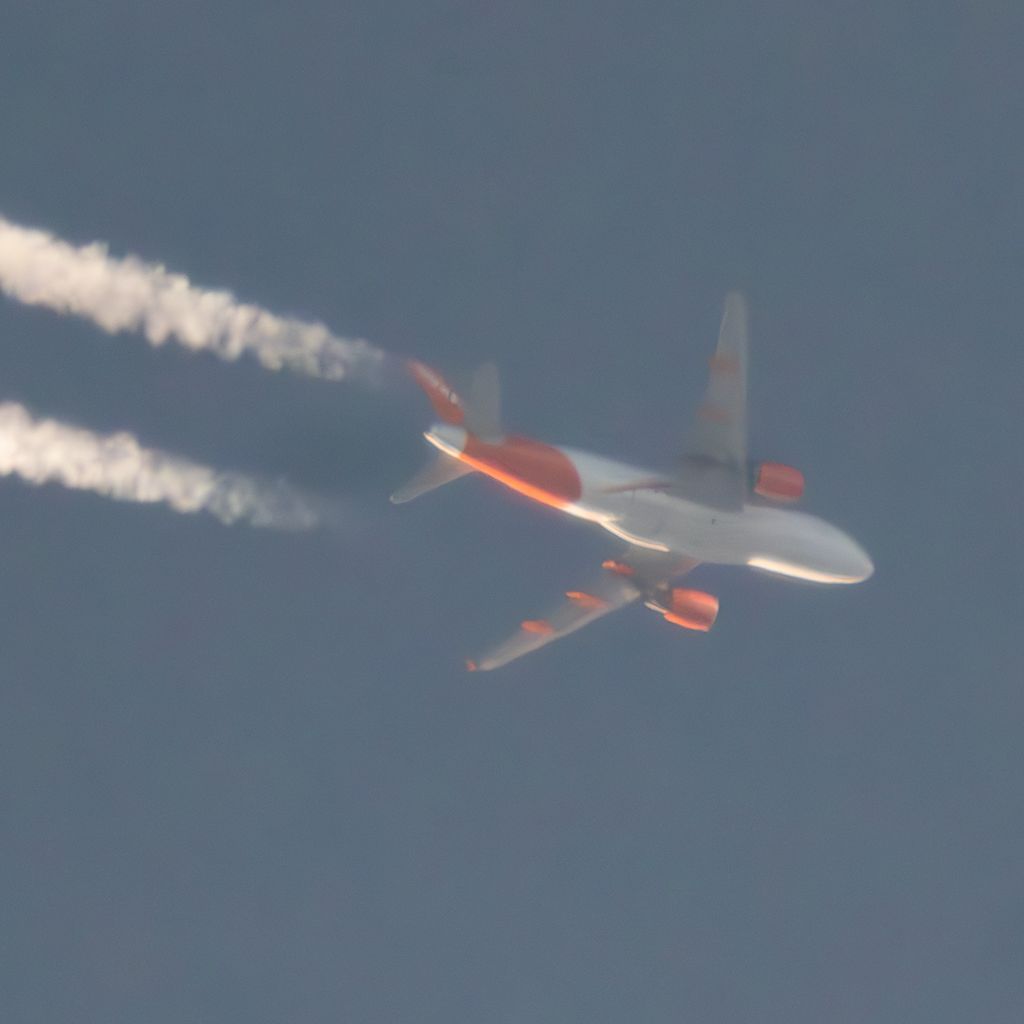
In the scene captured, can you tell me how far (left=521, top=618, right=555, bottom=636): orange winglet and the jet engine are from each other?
307 cm

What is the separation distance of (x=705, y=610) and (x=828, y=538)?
3.73 meters

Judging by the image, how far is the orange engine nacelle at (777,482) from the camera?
166 feet

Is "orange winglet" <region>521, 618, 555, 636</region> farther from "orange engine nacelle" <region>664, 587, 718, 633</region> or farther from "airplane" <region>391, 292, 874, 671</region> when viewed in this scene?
"orange engine nacelle" <region>664, 587, 718, 633</region>

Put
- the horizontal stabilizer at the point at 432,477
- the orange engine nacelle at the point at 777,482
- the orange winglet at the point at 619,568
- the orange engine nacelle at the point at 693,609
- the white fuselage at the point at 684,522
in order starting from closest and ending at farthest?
the horizontal stabilizer at the point at 432,477
the white fuselage at the point at 684,522
the orange engine nacelle at the point at 777,482
the orange engine nacelle at the point at 693,609
the orange winglet at the point at 619,568

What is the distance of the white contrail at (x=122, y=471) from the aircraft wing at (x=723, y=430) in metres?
11.1

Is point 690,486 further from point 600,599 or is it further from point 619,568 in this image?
point 600,599

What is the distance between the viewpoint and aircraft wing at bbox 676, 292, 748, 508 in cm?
4928

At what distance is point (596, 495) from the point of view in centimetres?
Result: 5003

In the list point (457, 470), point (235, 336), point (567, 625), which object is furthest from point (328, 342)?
point (567, 625)

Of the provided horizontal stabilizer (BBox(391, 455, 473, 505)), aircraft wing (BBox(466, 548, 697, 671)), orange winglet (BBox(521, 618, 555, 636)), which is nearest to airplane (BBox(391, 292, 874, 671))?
horizontal stabilizer (BBox(391, 455, 473, 505))

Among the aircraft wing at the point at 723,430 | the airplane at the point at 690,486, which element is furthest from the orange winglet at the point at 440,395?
the aircraft wing at the point at 723,430

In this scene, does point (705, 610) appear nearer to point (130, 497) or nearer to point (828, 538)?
point (828, 538)

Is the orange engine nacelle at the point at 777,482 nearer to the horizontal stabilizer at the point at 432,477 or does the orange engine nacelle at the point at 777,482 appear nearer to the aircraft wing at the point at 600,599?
the aircraft wing at the point at 600,599

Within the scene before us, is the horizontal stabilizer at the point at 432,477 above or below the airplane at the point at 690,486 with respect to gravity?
below
